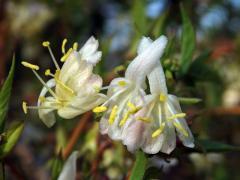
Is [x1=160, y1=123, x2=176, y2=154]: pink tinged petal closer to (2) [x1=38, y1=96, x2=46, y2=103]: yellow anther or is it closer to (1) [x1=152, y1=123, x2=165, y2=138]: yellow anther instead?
(1) [x1=152, y1=123, x2=165, y2=138]: yellow anther

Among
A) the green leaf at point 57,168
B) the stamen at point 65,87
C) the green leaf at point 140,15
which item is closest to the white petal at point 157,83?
the stamen at point 65,87

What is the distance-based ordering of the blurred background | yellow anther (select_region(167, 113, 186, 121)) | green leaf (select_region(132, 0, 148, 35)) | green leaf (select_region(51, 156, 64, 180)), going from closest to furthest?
yellow anther (select_region(167, 113, 186, 121)), green leaf (select_region(51, 156, 64, 180)), the blurred background, green leaf (select_region(132, 0, 148, 35))

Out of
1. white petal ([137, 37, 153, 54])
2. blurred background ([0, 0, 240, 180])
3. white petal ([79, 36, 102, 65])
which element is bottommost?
blurred background ([0, 0, 240, 180])

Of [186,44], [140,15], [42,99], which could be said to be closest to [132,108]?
[42,99]

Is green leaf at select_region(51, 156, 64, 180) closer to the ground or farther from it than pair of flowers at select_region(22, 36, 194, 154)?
closer to the ground

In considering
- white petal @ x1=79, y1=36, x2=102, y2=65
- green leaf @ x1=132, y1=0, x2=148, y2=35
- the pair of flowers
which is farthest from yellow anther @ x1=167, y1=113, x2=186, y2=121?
green leaf @ x1=132, y1=0, x2=148, y2=35

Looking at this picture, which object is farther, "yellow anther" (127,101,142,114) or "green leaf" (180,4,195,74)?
"green leaf" (180,4,195,74)

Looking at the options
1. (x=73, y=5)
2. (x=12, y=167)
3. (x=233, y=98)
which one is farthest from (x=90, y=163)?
(x=233, y=98)

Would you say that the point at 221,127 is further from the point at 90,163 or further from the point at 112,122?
the point at 112,122
